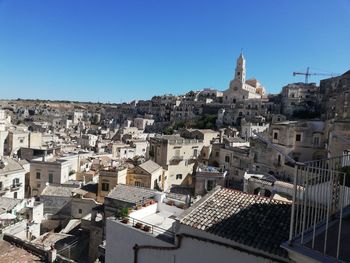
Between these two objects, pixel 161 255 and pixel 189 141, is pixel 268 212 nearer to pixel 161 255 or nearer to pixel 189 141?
pixel 161 255

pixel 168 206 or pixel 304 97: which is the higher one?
pixel 304 97

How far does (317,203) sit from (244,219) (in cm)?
213

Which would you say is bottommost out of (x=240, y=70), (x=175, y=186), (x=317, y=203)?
(x=175, y=186)

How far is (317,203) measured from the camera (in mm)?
6289

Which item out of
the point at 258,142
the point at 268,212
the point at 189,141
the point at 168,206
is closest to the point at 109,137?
the point at 189,141

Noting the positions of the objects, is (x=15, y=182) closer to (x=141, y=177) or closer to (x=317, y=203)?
(x=141, y=177)

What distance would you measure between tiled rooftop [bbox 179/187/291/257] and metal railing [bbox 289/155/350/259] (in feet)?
3.48

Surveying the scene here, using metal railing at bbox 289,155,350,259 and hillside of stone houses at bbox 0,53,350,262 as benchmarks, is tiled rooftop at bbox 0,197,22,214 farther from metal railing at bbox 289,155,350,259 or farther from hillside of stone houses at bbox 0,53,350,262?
metal railing at bbox 289,155,350,259

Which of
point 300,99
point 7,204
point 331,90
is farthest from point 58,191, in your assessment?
point 300,99

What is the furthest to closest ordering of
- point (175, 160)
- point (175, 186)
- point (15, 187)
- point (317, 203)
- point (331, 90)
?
1. point (331, 90)
2. point (175, 160)
3. point (175, 186)
4. point (15, 187)
5. point (317, 203)

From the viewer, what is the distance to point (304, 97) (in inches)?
2635

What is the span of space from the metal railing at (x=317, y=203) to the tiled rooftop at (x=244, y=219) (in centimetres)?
106

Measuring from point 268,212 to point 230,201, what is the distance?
108cm

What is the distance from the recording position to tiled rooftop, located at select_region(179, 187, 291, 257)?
23.6ft
